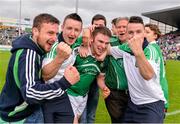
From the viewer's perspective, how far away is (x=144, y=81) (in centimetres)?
412

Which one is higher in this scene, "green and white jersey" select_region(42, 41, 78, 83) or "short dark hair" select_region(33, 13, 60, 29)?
"short dark hair" select_region(33, 13, 60, 29)

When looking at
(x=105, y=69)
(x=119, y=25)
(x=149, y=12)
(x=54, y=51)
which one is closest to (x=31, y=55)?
(x=54, y=51)

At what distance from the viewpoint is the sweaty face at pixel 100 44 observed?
453 cm

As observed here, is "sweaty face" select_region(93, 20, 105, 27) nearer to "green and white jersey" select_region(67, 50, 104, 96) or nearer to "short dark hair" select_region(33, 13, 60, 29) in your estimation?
"green and white jersey" select_region(67, 50, 104, 96)

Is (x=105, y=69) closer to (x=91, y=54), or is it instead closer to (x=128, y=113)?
(x=91, y=54)

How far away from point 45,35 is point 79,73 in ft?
3.96

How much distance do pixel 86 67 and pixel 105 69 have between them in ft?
1.06

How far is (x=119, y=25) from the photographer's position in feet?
17.3

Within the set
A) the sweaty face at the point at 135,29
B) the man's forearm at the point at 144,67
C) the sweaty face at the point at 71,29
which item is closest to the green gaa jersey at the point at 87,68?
the sweaty face at the point at 71,29

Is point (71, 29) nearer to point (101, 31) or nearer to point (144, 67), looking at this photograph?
point (101, 31)

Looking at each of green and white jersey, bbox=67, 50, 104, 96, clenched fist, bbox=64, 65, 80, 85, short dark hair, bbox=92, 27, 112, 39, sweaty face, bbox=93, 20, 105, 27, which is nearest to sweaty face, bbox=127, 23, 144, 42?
short dark hair, bbox=92, 27, 112, 39

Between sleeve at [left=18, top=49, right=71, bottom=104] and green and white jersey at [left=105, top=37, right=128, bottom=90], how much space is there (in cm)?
152

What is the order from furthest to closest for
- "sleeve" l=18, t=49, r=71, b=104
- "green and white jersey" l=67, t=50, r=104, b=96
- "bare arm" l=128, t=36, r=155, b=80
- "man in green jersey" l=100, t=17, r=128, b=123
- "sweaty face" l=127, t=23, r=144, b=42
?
"man in green jersey" l=100, t=17, r=128, b=123
"green and white jersey" l=67, t=50, r=104, b=96
"sweaty face" l=127, t=23, r=144, b=42
"bare arm" l=128, t=36, r=155, b=80
"sleeve" l=18, t=49, r=71, b=104

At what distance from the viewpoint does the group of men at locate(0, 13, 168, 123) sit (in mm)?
3330
